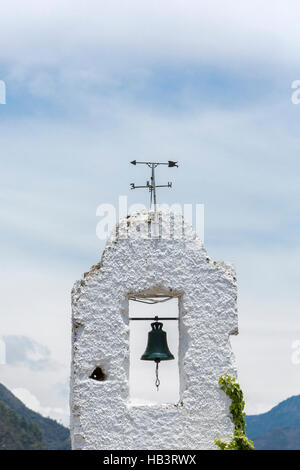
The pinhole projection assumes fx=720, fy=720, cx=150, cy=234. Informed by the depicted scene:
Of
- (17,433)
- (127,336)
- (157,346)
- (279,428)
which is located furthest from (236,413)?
(279,428)

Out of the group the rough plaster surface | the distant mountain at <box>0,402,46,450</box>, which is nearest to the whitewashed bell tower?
the rough plaster surface

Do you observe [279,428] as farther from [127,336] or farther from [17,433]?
[127,336]

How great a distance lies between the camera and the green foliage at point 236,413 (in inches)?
284

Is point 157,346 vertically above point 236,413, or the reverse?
point 157,346

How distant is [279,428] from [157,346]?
95.4m

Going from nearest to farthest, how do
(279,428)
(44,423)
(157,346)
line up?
(157,346)
(44,423)
(279,428)

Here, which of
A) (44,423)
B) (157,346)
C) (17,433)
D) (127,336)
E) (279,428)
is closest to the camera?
(127,336)

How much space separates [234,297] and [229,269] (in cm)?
32

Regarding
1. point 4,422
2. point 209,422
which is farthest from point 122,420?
point 4,422

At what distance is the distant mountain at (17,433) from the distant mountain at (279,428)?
104 ft

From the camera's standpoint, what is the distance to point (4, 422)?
195 ft

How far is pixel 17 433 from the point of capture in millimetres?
58312
